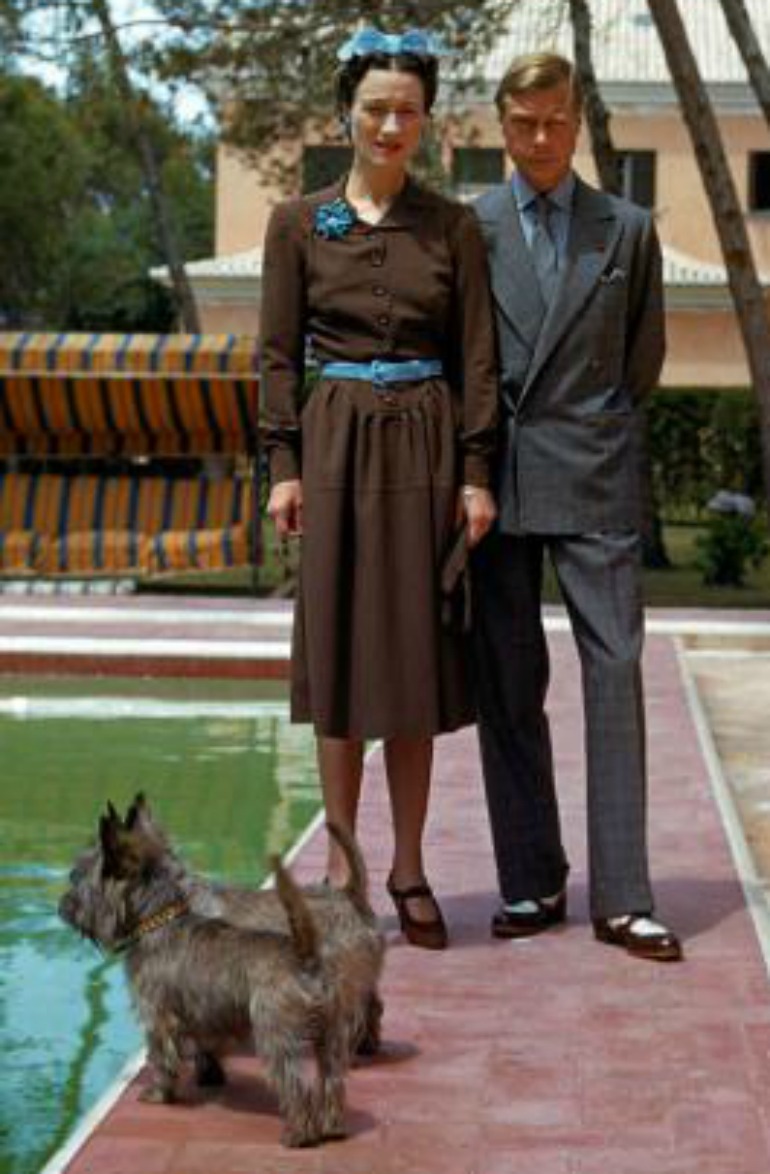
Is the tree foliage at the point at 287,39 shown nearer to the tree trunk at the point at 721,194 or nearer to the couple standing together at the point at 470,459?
the tree trunk at the point at 721,194

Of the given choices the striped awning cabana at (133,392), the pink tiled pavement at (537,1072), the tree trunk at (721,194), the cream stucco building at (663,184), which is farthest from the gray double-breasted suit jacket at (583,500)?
the cream stucco building at (663,184)

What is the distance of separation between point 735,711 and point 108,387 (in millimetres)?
6392

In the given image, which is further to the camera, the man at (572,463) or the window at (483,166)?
the window at (483,166)

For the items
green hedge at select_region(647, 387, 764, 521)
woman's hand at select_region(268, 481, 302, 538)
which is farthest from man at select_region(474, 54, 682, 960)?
green hedge at select_region(647, 387, 764, 521)

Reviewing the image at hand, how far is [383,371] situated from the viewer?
5191mm

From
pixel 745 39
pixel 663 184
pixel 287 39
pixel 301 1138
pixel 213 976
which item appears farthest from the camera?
pixel 663 184

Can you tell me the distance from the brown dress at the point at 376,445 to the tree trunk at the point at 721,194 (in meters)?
11.0

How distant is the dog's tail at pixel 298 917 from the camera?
158 inches

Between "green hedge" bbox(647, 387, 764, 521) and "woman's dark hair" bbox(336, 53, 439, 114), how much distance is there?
22.2m

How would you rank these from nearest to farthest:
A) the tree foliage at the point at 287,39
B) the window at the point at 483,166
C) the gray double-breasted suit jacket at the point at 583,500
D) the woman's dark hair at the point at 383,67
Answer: the woman's dark hair at the point at 383,67 < the gray double-breasted suit jacket at the point at 583,500 < the tree foliage at the point at 287,39 < the window at the point at 483,166

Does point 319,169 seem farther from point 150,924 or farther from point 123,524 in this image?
point 150,924

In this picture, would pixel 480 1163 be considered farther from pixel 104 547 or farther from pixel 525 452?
pixel 104 547

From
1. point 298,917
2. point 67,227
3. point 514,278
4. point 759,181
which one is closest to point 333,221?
point 514,278

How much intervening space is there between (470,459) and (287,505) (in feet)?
1.32
